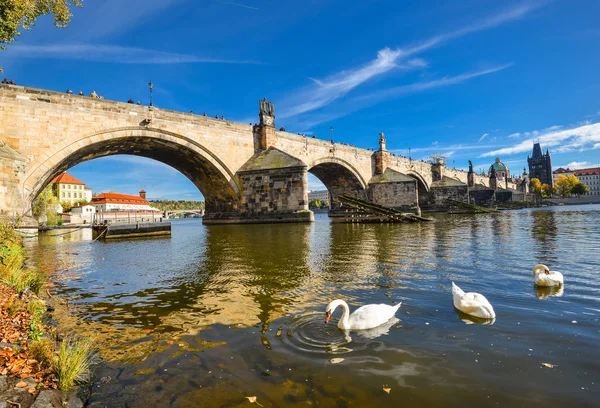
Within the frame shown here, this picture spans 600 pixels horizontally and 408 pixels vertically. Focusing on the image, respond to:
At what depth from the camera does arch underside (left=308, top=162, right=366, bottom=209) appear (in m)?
45.1

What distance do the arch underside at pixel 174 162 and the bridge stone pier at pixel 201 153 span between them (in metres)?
0.08

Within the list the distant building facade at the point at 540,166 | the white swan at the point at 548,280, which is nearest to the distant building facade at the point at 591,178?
the distant building facade at the point at 540,166

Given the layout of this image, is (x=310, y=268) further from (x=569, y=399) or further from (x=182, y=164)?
(x=182, y=164)

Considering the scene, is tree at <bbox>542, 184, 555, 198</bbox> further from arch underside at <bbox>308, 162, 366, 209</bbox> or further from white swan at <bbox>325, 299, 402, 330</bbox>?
white swan at <bbox>325, 299, 402, 330</bbox>

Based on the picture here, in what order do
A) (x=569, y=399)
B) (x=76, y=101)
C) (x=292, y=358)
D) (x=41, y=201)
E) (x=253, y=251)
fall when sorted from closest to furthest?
(x=569, y=399) < (x=292, y=358) < (x=253, y=251) < (x=76, y=101) < (x=41, y=201)

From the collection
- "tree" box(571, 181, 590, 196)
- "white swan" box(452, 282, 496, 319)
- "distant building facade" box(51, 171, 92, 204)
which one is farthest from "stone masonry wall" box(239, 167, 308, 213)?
"tree" box(571, 181, 590, 196)

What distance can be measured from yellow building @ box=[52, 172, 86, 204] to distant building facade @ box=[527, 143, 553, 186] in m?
171

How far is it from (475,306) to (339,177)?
44085 mm

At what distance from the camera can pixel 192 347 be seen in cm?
405

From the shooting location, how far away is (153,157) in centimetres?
3098

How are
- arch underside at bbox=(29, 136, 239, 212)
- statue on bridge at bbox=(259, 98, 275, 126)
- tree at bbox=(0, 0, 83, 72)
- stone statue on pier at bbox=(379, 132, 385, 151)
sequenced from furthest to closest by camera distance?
stone statue on pier at bbox=(379, 132, 385, 151), statue on bridge at bbox=(259, 98, 275, 126), arch underside at bbox=(29, 136, 239, 212), tree at bbox=(0, 0, 83, 72)

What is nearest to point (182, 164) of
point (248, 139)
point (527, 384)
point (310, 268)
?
point (248, 139)

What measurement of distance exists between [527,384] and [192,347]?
3.45 metres

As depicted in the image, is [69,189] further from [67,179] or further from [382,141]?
[382,141]
